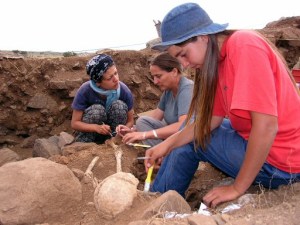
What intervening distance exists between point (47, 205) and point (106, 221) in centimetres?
38

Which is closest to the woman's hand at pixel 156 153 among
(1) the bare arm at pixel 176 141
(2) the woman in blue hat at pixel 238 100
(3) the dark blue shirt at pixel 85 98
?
(1) the bare arm at pixel 176 141

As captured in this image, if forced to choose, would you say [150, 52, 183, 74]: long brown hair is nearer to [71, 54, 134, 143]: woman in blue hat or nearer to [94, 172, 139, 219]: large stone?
[71, 54, 134, 143]: woman in blue hat

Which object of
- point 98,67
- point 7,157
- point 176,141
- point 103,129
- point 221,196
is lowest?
point 7,157

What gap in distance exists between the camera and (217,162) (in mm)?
2467

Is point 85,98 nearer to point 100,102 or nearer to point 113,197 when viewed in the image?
point 100,102

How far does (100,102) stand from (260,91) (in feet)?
9.77

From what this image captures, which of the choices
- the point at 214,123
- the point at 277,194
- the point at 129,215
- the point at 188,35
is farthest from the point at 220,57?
the point at 129,215

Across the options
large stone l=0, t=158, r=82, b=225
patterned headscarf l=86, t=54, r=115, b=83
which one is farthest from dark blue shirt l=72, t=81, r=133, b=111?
large stone l=0, t=158, r=82, b=225

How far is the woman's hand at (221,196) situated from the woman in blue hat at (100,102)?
2331 millimetres

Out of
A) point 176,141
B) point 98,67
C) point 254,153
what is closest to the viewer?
point 254,153

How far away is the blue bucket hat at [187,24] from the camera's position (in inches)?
80.3

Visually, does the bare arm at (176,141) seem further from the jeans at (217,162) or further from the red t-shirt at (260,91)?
the red t-shirt at (260,91)

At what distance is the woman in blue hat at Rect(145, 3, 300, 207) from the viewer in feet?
6.25

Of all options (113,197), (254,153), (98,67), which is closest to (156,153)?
(113,197)
